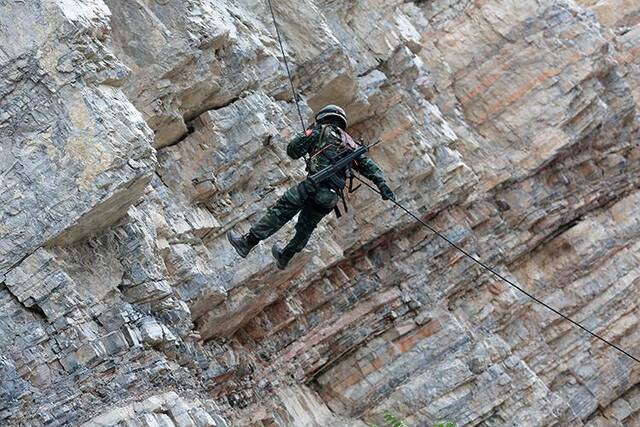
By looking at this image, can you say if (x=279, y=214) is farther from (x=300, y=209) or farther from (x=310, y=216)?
(x=310, y=216)

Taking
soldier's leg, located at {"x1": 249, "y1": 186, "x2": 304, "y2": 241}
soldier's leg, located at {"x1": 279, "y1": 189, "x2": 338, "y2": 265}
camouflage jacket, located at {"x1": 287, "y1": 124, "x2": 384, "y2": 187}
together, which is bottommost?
soldier's leg, located at {"x1": 279, "y1": 189, "x2": 338, "y2": 265}

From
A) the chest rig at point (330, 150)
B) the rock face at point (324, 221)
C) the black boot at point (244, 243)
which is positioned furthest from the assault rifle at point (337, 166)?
the rock face at point (324, 221)

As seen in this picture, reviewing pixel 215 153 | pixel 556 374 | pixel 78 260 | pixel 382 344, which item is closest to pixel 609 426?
pixel 556 374

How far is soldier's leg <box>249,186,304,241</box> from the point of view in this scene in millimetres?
15869

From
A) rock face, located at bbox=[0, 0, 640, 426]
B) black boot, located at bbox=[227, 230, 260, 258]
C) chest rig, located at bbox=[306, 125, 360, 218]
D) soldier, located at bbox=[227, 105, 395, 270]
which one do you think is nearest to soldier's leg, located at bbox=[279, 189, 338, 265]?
soldier, located at bbox=[227, 105, 395, 270]

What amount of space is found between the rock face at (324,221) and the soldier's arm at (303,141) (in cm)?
203

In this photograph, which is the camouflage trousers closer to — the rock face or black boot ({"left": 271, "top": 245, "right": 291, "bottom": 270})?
black boot ({"left": 271, "top": 245, "right": 291, "bottom": 270})

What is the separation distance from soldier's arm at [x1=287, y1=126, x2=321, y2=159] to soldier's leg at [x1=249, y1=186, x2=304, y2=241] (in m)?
0.53

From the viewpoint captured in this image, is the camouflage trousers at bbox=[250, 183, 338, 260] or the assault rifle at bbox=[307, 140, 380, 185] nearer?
the assault rifle at bbox=[307, 140, 380, 185]

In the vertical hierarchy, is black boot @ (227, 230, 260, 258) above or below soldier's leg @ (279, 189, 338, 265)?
above

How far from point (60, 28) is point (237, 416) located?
7.21 meters

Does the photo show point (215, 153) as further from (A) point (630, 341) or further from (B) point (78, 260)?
(A) point (630, 341)

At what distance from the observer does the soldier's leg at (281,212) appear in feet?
52.1

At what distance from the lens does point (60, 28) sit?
14.7 meters
